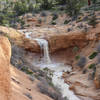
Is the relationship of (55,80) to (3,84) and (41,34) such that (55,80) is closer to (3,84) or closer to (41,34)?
(41,34)

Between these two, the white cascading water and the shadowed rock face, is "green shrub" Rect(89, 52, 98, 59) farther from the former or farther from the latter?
the shadowed rock face

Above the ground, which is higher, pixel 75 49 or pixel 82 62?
pixel 75 49

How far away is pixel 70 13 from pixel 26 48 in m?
12.8

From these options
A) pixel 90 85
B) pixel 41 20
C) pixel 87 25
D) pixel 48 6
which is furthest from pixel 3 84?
pixel 48 6

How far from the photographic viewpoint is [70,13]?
2972 cm

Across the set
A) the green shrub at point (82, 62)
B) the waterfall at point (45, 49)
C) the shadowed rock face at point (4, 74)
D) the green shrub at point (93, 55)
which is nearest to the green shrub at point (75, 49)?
the green shrub at point (82, 62)

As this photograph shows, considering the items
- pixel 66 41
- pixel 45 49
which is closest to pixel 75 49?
pixel 66 41

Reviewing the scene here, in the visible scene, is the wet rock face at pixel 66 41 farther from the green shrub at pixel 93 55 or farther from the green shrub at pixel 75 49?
the green shrub at pixel 93 55

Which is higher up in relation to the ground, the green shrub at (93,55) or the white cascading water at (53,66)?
the green shrub at (93,55)

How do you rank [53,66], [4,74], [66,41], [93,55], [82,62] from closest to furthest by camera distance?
[4,74] < [82,62] < [93,55] < [53,66] < [66,41]

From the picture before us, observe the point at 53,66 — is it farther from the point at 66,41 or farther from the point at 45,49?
the point at 66,41

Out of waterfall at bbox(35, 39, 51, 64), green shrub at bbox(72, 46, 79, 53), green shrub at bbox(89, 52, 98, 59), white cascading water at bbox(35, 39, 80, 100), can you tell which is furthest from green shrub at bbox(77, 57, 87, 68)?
waterfall at bbox(35, 39, 51, 64)

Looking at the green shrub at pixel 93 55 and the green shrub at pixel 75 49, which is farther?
the green shrub at pixel 75 49

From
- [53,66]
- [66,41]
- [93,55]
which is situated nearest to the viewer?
[93,55]
